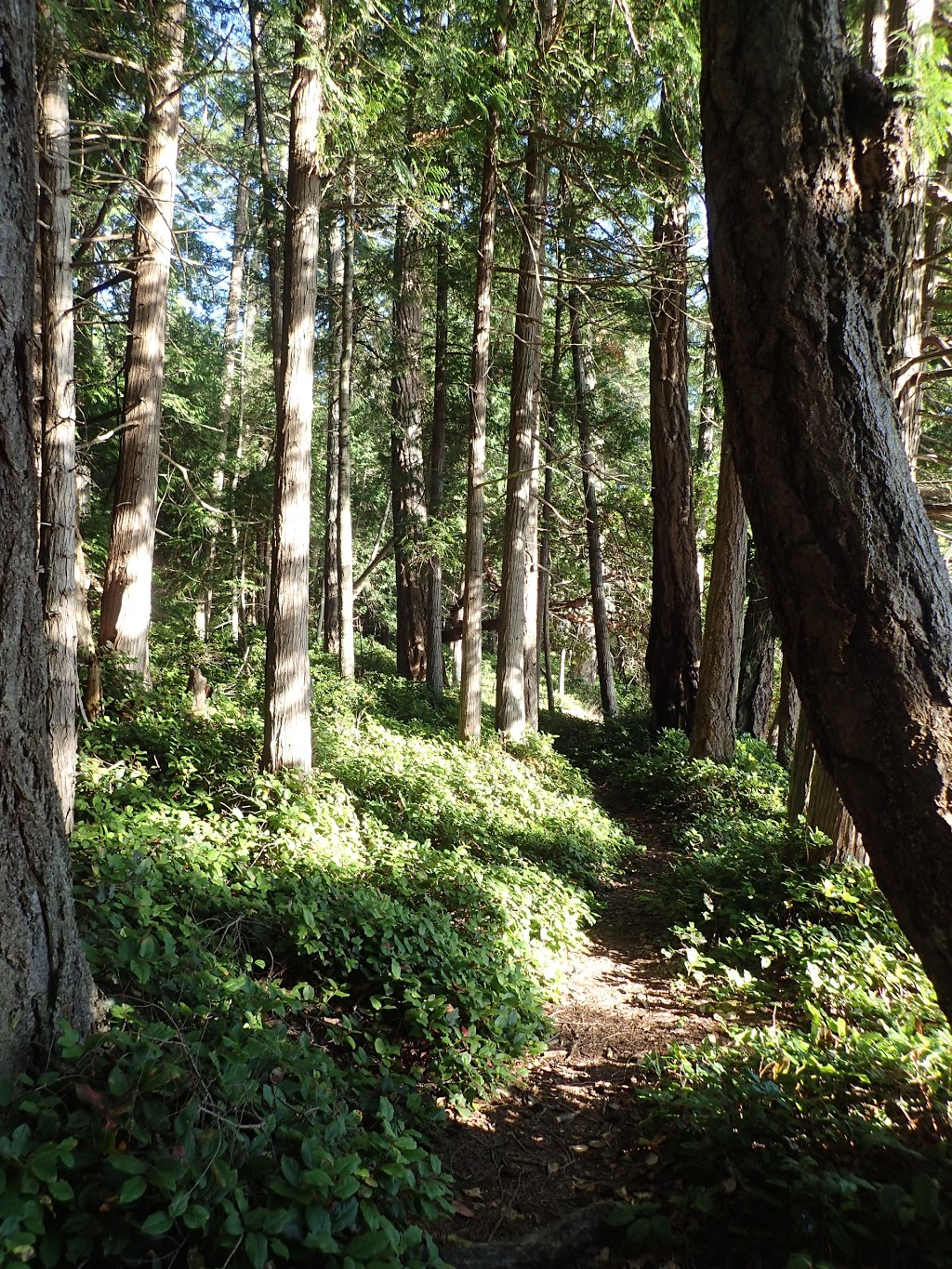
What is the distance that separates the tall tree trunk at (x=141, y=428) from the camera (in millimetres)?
8508

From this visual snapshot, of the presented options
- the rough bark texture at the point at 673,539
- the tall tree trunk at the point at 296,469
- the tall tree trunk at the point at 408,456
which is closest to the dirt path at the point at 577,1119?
the tall tree trunk at the point at 296,469

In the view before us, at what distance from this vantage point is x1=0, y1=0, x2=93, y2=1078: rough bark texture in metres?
2.29

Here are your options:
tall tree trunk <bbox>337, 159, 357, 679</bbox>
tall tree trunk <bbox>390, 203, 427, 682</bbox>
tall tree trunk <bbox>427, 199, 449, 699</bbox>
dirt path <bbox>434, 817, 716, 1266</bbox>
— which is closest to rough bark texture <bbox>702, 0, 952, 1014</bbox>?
dirt path <bbox>434, 817, 716, 1266</bbox>

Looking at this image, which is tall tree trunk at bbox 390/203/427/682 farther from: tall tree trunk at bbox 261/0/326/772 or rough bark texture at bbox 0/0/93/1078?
rough bark texture at bbox 0/0/93/1078

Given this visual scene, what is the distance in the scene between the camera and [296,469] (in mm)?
6902

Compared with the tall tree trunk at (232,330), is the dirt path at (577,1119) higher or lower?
lower

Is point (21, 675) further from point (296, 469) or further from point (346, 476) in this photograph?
point (346, 476)

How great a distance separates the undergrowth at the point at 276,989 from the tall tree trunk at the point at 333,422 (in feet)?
22.3

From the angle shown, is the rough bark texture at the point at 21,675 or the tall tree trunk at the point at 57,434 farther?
the tall tree trunk at the point at 57,434

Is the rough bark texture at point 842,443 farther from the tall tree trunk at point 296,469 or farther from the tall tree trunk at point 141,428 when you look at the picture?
the tall tree trunk at point 141,428

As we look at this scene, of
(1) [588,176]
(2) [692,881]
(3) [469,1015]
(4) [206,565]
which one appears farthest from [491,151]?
(3) [469,1015]

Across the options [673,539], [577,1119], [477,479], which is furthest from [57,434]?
[673,539]

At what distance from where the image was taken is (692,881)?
21.7 feet

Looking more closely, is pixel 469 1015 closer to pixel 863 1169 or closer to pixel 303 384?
pixel 863 1169
